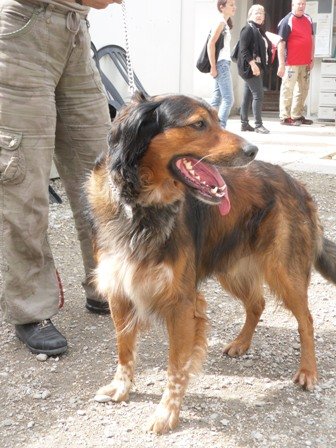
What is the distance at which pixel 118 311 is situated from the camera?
308cm

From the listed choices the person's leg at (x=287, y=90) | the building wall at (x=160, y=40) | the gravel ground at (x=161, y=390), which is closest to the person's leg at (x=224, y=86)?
the building wall at (x=160, y=40)

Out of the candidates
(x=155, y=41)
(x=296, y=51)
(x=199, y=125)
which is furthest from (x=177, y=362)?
(x=296, y=51)

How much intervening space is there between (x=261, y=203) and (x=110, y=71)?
5.82 meters

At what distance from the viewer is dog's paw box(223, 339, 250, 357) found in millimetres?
3594

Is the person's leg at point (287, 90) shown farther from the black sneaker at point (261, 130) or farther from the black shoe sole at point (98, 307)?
the black shoe sole at point (98, 307)

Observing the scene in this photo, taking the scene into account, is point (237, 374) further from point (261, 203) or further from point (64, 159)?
point (64, 159)

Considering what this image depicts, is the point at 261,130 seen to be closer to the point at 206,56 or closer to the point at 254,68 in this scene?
the point at 254,68

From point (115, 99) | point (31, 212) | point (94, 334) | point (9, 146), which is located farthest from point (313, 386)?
point (115, 99)

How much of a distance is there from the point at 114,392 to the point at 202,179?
117 centimetres

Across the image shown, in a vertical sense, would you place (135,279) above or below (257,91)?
below

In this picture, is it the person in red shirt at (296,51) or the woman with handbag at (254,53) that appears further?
the person in red shirt at (296,51)

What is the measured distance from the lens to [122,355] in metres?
3.14

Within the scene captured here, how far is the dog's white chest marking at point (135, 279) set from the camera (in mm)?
2809

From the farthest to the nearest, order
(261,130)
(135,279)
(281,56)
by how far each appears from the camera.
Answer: (281,56) → (261,130) → (135,279)
